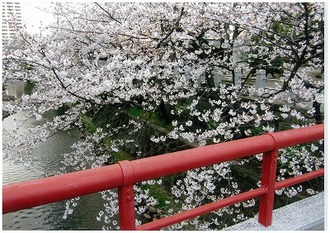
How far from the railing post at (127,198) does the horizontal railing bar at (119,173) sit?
22mm

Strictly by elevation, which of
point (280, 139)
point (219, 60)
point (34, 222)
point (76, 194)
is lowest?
point (34, 222)

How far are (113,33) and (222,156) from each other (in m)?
4.67

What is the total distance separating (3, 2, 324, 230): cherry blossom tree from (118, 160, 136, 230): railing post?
3.46 meters

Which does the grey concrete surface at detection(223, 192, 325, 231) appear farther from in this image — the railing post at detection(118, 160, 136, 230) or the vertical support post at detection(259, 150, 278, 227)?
the railing post at detection(118, 160, 136, 230)

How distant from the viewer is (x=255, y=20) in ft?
18.0

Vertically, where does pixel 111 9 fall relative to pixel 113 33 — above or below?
above

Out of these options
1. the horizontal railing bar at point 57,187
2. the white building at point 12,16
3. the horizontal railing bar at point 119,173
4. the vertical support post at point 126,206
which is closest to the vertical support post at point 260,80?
the white building at point 12,16

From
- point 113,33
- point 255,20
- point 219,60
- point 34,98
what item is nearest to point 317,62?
point 255,20

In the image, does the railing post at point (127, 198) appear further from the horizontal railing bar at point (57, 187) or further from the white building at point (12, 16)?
the white building at point (12, 16)

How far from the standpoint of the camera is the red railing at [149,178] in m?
1.25

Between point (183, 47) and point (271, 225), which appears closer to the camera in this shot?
point (271, 225)

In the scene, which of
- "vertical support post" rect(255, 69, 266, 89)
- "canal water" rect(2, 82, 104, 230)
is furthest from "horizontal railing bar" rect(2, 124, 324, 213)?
"vertical support post" rect(255, 69, 266, 89)

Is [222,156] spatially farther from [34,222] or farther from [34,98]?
[34,222]

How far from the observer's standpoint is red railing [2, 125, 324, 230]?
1254 mm
